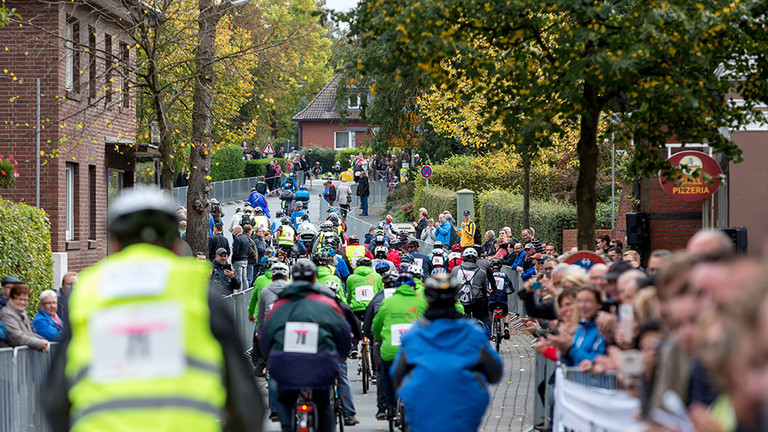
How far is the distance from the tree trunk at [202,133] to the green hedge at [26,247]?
14.0 ft

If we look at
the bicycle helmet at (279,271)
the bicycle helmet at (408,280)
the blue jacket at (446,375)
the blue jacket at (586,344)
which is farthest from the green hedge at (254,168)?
the blue jacket at (446,375)

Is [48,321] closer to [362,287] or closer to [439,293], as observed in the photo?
[362,287]

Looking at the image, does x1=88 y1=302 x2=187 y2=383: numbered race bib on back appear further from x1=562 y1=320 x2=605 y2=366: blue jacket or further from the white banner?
x1=562 y1=320 x2=605 y2=366: blue jacket

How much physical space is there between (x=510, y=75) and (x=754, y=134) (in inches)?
319

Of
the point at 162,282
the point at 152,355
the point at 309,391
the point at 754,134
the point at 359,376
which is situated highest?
the point at 754,134

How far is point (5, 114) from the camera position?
83.6 ft

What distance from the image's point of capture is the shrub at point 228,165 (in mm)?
63219

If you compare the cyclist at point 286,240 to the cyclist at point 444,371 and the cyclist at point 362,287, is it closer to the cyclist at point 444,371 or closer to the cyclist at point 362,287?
the cyclist at point 362,287

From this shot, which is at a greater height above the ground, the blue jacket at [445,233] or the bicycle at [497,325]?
the blue jacket at [445,233]

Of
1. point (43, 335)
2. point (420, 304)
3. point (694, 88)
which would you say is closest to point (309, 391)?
point (420, 304)

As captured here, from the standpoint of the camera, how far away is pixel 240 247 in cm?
2380

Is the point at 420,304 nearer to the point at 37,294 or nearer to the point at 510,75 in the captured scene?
the point at 510,75

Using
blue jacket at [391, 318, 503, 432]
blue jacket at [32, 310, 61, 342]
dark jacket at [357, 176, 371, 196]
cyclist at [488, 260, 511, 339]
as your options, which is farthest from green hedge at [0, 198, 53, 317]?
dark jacket at [357, 176, 371, 196]

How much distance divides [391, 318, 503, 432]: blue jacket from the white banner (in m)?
0.57
